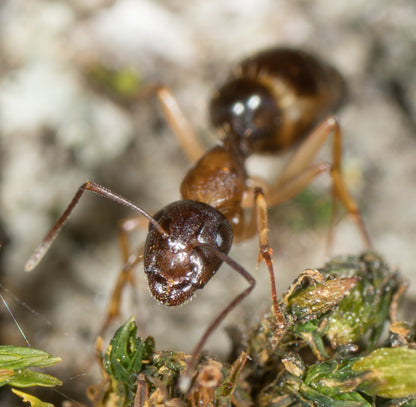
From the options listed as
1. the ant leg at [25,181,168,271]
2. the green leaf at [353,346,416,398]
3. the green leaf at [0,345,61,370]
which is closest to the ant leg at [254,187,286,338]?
the green leaf at [353,346,416,398]

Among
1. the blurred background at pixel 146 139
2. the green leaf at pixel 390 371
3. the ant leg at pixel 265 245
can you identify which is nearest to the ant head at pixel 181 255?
the ant leg at pixel 265 245

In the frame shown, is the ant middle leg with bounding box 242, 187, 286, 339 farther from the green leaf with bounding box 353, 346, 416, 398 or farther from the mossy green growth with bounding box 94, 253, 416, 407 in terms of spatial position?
the green leaf with bounding box 353, 346, 416, 398

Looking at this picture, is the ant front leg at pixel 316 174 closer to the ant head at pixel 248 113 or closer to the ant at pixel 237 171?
the ant at pixel 237 171

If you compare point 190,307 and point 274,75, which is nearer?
point 190,307

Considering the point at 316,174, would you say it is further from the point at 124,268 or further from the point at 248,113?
the point at 124,268

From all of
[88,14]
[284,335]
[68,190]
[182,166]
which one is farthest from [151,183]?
[284,335]

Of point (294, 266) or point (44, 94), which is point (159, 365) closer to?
point (294, 266)

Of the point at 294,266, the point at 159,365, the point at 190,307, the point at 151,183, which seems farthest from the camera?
the point at 151,183
